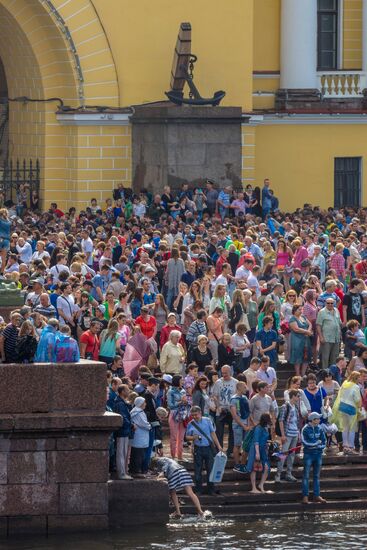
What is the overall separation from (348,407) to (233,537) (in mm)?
3207

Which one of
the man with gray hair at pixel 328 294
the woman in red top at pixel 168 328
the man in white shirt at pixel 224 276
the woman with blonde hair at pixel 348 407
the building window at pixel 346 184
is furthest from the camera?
the building window at pixel 346 184

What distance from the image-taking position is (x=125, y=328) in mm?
30562

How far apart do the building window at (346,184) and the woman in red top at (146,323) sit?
747 inches

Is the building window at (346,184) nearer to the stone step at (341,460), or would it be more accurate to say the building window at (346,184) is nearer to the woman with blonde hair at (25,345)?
the stone step at (341,460)

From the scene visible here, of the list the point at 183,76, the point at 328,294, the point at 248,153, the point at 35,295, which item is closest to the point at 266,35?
the point at 248,153

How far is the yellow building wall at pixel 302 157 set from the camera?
161ft

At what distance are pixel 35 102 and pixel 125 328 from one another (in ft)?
56.9

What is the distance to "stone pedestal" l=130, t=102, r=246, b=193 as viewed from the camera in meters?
44.9

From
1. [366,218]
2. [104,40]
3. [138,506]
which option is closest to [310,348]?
[138,506]

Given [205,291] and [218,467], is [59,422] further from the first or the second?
[205,291]

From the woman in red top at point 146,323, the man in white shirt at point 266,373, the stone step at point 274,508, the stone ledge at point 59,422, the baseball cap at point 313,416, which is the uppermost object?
the woman in red top at point 146,323

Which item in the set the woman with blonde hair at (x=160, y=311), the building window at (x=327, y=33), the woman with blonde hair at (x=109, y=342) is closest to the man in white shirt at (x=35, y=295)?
the woman with blonde hair at (x=109, y=342)

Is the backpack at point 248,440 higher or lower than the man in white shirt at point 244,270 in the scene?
lower

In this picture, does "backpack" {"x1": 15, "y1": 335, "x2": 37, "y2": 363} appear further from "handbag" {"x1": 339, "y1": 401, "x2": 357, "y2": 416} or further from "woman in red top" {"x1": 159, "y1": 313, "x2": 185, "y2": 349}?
"woman in red top" {"x1": 159, "y1": 313, "x2": 185, "y2": 349}
